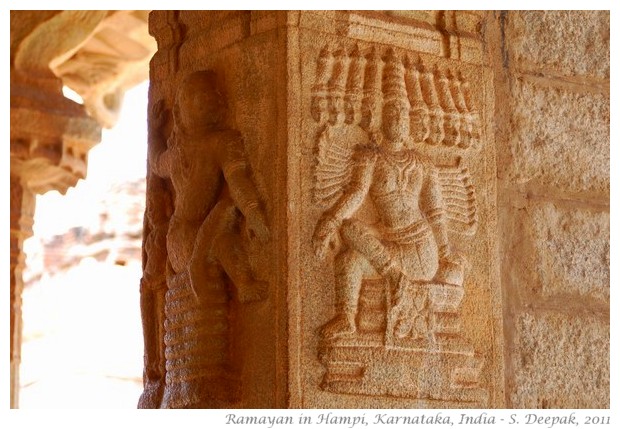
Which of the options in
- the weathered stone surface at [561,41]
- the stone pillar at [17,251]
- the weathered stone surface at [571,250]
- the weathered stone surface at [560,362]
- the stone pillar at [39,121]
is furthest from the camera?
the stone pillar at [17,251]

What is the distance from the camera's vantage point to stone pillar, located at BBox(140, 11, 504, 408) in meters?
3.29

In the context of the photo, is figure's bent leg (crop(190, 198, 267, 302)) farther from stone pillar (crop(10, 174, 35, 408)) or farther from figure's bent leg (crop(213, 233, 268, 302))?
stone pillar (crop(10, 174, 35, 408))

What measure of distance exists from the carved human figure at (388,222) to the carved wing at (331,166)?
2 cm

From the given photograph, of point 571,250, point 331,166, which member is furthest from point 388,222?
point 571,250

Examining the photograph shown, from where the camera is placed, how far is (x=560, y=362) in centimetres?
376

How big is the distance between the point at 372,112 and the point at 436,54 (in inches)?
13.4

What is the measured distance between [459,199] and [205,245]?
773 mm

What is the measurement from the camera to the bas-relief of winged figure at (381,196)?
334cm

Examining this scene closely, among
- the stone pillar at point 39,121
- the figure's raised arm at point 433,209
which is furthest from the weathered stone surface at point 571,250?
the stone pillar at point 39,121

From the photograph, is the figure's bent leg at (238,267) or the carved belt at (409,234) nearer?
the figure's bent leg at (238,267)

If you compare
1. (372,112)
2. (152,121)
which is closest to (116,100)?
(152,121)

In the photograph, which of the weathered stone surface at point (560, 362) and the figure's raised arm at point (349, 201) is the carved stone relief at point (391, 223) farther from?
the weathered stone surface at point (560, 362)

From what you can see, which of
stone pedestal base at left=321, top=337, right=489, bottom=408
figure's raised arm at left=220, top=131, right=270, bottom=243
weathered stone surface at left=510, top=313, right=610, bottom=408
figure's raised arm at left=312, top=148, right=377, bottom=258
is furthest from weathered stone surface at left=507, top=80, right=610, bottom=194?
figure's raised arm at left=220, top=131, right=270, bottom=243

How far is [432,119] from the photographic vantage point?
11.8ft
